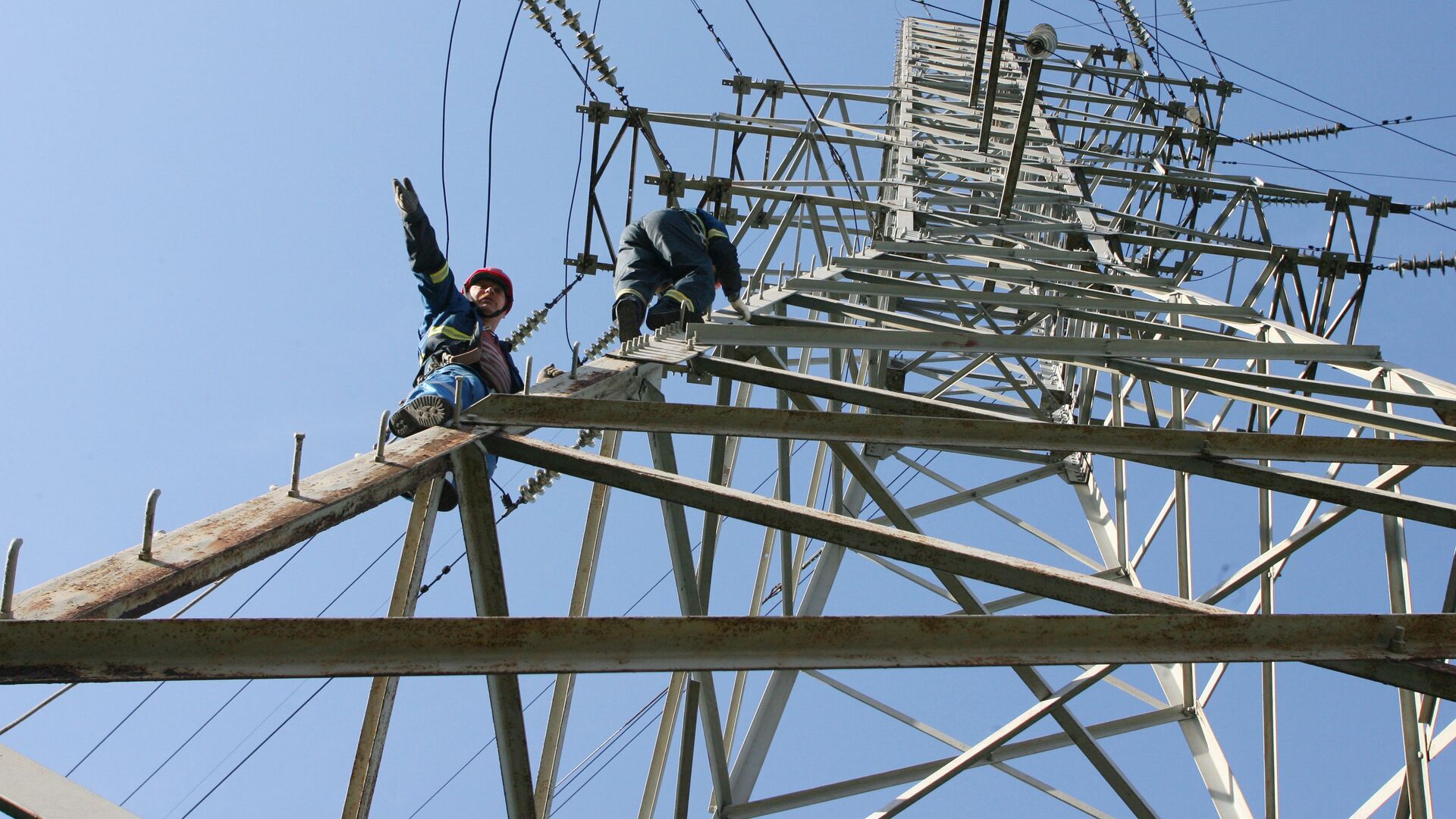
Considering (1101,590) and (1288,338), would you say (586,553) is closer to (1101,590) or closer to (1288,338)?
(1101,590)

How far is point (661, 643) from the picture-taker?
2777mm

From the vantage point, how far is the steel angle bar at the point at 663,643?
2512 millimetres

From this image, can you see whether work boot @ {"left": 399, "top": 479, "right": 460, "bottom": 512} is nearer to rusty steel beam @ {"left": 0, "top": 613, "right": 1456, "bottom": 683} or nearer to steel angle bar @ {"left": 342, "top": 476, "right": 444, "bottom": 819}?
steel angle bar @ {"left": 342, "top": 476, "right": 444, "bottom": 819}

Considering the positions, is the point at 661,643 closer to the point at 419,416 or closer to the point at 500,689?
the point at 500,689

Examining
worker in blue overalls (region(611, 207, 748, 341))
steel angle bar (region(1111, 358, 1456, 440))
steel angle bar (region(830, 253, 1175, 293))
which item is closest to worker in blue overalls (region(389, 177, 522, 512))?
worker in blue overalls (region(611, 207, 748, 341))

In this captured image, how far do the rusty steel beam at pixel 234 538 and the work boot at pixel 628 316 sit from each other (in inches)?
133

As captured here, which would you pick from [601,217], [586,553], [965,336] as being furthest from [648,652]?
[601,217]

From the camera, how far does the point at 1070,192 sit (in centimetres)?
1083

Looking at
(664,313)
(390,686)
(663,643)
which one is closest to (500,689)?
(390,686)

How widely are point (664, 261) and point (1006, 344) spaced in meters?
2.80

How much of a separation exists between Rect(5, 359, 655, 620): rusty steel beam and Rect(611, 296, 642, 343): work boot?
11.0 feet

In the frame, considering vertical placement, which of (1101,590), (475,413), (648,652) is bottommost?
(648,652)

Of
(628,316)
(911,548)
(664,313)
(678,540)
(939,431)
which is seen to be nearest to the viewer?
(911,548)

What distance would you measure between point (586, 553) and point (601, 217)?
550 cm
